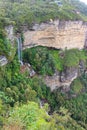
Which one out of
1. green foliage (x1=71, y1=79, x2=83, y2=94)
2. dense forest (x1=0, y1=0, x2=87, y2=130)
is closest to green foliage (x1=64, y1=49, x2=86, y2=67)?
dense forest (x1=0, y1=0, x2=87, y2=130)

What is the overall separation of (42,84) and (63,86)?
2.83 meters

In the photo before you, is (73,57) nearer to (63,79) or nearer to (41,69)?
(63,79)

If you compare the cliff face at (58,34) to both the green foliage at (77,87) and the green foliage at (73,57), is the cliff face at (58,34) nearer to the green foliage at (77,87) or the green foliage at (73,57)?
the green foliage at (73,57)

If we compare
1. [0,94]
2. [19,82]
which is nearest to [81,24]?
[19,82]

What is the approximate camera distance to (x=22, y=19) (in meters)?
26.4

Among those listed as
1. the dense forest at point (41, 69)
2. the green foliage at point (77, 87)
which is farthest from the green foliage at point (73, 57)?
the green foliage at point (77, 87)

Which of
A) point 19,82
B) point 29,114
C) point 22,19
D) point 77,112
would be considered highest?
point 22,19

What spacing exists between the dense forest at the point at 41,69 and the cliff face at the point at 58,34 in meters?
0.48

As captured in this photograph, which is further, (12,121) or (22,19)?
(22,19)

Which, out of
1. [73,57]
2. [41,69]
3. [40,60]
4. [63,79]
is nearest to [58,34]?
[73,57]

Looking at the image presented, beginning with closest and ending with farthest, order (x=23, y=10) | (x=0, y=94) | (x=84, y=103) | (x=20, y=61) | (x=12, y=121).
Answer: (x=12, y=121) < (x=0, y=94) < (x=20, y=61) < (x=23, y=10) < (x=84, y=103)

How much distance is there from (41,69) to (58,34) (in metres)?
3.89

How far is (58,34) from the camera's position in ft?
94.8

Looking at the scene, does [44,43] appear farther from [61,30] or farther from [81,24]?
[81,24]
